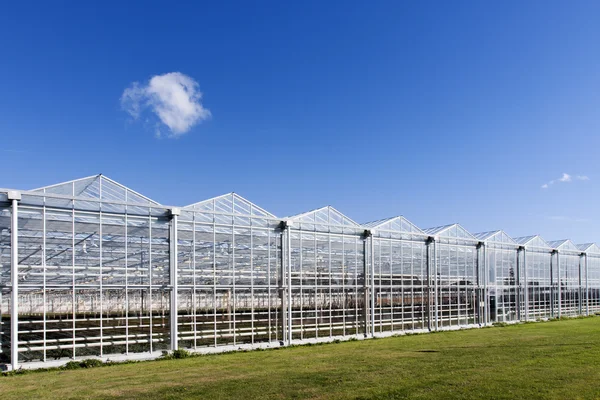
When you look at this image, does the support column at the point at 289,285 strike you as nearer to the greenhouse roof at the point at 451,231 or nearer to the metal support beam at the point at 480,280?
the greenhouse roof at the point at 451,231

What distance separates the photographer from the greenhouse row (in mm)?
21672

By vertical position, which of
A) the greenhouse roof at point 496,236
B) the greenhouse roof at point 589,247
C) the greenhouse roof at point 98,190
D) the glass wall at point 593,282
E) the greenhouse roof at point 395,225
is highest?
the greenhouse roof at point 98,190

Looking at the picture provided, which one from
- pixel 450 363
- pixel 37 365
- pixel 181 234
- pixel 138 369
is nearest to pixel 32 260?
pixel 181 234

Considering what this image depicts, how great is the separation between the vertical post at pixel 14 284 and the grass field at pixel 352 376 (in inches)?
52.1

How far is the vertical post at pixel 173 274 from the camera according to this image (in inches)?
916

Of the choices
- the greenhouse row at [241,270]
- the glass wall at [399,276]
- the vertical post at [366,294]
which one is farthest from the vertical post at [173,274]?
the glass wall at [399,276]

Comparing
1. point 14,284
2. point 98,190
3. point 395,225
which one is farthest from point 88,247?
point 395,225

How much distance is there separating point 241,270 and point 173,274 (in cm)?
511

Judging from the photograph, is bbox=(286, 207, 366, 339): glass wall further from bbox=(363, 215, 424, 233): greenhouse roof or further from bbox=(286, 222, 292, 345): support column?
bbox=(363, 215, 424, 233): greenhouse roof

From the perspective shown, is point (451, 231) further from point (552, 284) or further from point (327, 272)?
point (552, 284)

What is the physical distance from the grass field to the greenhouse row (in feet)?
11.0

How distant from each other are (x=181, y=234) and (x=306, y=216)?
714 centimetres

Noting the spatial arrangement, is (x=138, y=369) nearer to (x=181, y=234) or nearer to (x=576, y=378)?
(x=181, y=234)

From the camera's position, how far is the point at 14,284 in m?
19.5
